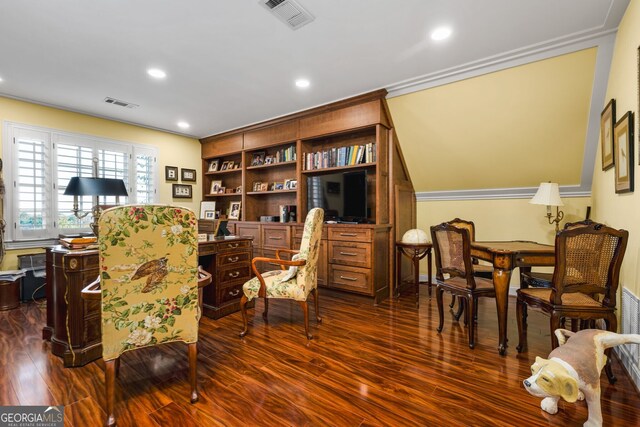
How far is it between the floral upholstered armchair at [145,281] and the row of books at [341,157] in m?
2.63

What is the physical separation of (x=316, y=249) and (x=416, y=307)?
5.16 ft

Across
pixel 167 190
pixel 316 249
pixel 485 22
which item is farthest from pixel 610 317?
pixel 167 190

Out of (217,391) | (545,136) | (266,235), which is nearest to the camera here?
(217,391)

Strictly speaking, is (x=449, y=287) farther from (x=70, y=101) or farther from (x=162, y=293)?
(x=70, y=101)

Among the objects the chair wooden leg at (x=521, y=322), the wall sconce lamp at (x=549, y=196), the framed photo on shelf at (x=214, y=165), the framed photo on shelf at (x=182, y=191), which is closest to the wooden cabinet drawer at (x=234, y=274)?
the chair wooden leg at (x=521, y=322)

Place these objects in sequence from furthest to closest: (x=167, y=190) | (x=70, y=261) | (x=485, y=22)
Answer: (x=167, y=190), (x=485, y=22), (x=70, y=261)

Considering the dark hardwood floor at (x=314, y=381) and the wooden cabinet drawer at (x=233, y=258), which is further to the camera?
the wooden cabinet drawer at (x=233, y=258)

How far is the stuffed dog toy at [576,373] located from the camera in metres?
1.40

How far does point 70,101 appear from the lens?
388 cm

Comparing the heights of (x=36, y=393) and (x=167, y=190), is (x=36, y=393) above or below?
below

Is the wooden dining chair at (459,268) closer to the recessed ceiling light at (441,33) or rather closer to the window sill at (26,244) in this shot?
the recessed ceiling light at (441,33)

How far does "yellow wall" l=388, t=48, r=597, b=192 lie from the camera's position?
281 centimetres

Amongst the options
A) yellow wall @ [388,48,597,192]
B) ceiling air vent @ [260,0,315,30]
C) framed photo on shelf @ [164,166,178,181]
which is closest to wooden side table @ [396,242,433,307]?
yellow wall @ [388,48,597,192]

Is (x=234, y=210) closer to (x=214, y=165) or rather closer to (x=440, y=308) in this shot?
(x=214, y=165)
